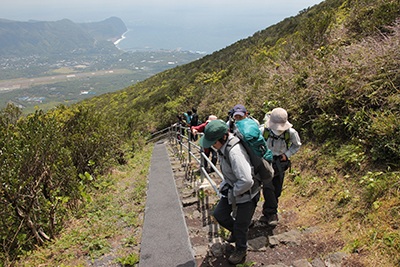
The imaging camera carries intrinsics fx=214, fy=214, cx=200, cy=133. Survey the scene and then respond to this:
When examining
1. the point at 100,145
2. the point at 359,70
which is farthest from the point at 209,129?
the point at 100,145

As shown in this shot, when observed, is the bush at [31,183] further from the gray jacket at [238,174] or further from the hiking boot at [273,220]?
the hiking boot at [273,220]

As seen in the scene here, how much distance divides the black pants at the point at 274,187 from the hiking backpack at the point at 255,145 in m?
0.86

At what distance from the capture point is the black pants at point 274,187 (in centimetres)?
326

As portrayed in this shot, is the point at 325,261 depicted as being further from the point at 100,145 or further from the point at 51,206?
the point at 100,145

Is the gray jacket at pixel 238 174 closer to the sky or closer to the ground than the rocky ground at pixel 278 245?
closer to the sky

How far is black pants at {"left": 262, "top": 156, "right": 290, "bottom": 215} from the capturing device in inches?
128

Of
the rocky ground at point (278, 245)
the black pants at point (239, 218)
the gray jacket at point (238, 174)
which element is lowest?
the rocky ground at point (278, 245)

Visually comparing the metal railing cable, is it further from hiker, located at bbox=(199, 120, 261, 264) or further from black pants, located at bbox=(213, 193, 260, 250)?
hiker, located at bbox=(199, 120, 261, 264)

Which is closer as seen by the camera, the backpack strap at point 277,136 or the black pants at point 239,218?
the black pants at point 239,218

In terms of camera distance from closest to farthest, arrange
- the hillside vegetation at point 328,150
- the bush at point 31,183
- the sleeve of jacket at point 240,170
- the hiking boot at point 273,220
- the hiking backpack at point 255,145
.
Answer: the sleeve of jacket at point 240,170
the hiking backpack at point 255,145
the hillside vegetation at point 328,150
the bush at point 31,183
the hiking boot at point 273,220

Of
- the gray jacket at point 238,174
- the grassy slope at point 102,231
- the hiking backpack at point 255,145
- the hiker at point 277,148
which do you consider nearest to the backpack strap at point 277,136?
the hiker at point 277,148

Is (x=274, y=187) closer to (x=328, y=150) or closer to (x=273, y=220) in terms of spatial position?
(x=273, y=220)

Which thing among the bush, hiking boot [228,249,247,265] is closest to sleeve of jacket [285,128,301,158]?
hiking boot [228,249,247,265]

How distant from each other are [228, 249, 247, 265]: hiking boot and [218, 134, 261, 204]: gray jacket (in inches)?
28.9
